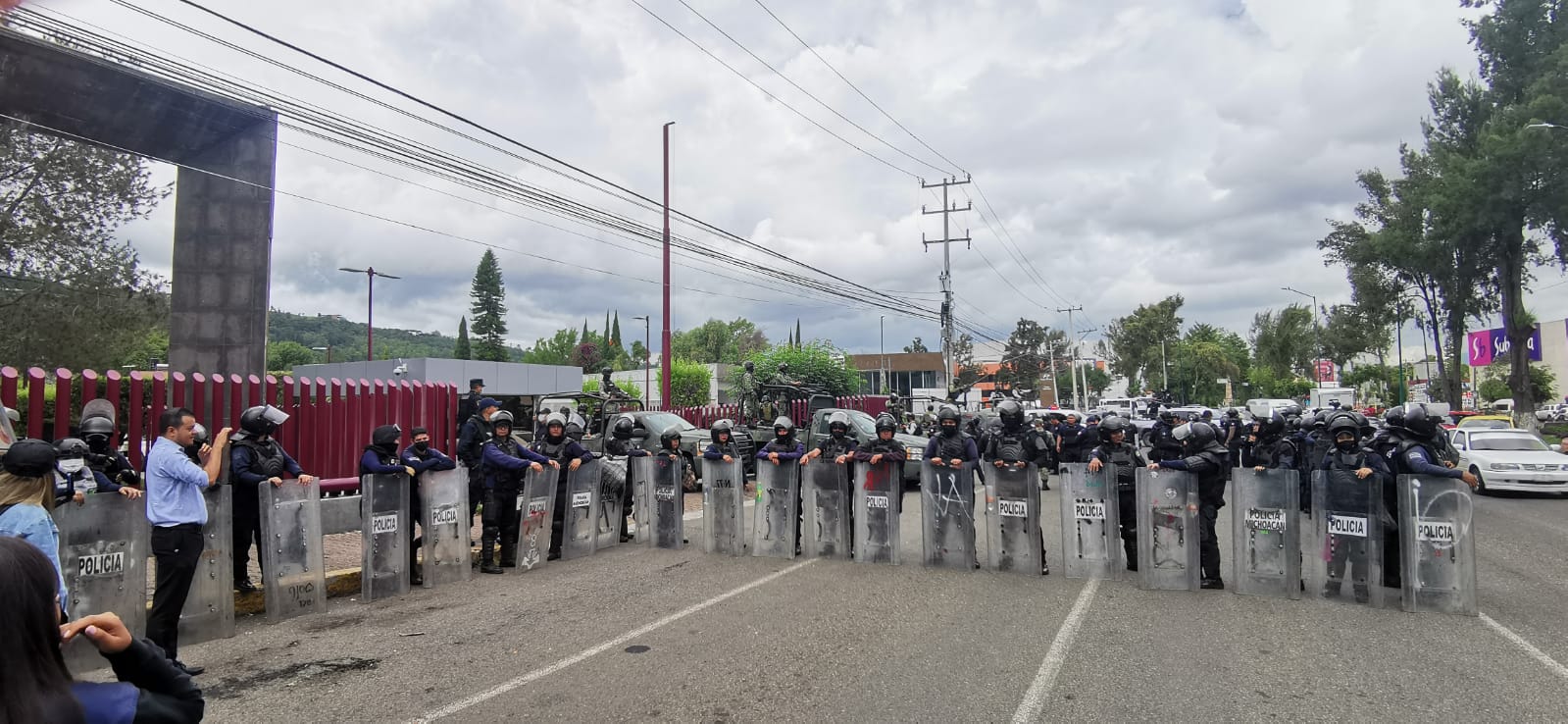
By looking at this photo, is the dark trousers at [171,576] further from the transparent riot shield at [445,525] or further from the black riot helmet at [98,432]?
the transparent riot shield at [445,525]

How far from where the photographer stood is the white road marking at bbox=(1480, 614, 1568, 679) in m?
5.21

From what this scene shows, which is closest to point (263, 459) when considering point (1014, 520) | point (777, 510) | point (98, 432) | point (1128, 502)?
point (98, 432)

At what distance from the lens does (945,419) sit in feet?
28.7

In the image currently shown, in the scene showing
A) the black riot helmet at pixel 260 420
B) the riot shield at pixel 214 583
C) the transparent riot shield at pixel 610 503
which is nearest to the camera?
the riot shield at pixel 214 583

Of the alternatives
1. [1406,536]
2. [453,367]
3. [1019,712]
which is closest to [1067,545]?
[1406,536]

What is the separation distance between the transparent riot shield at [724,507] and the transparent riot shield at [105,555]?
5161 millimetres

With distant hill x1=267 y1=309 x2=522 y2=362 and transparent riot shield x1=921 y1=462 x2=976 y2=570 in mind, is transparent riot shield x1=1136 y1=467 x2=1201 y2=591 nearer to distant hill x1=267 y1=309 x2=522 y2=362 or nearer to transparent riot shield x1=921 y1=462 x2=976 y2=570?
transparent riot shield x1=921 y1=462 x2=976 y2=570

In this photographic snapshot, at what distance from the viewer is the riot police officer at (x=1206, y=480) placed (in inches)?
295

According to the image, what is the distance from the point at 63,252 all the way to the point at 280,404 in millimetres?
15434

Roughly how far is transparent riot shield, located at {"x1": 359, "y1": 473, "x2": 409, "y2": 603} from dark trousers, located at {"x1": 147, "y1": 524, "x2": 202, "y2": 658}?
6.32 ft

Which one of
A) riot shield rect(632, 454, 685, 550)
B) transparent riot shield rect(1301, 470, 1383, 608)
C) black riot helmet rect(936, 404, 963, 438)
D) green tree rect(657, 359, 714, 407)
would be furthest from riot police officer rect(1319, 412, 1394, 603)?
green tree rect(657, 359, 714, 407)

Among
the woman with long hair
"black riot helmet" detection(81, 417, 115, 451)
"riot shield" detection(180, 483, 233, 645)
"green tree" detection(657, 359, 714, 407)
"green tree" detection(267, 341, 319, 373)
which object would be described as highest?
"green tree" detection(267, 341, 319, 373)

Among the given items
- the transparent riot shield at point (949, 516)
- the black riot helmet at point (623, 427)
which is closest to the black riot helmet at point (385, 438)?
the transparent riot shield at point (949, 516)

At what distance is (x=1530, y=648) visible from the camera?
566 cm
